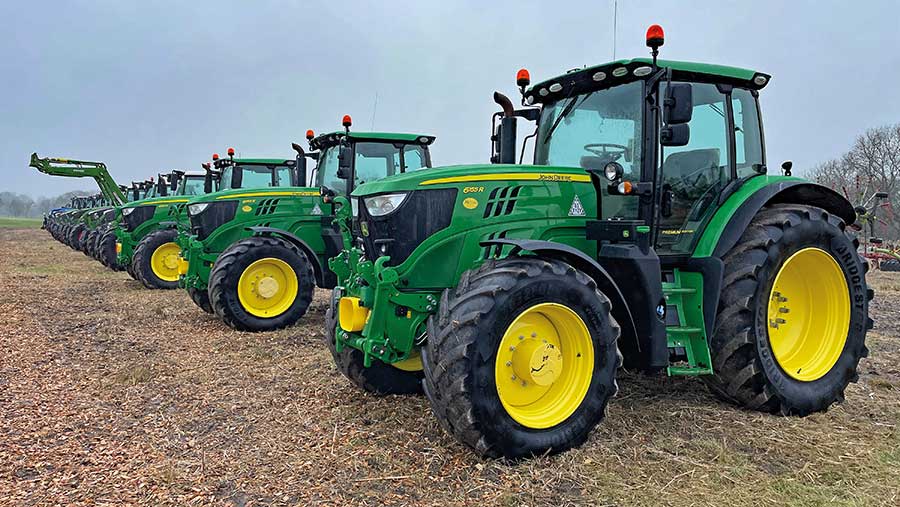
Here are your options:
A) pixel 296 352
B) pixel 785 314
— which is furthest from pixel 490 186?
pixel 296 352

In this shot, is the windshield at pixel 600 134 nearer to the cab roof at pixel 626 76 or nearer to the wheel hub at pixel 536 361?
the cab roof at pixel 626 76

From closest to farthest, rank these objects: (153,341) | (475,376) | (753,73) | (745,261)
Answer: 1. (475,376)
2. (745,261)
3. (753,73)
4. (153,341)

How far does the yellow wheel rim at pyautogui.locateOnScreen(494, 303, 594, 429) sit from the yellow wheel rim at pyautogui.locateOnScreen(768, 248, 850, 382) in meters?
1.69

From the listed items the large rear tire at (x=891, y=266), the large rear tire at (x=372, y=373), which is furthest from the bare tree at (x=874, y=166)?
the large rear tire at (x=372, y=373)

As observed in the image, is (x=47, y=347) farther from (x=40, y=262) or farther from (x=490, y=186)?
(x=40, y=262)

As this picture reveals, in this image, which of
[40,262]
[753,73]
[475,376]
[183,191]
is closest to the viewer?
[475,376]

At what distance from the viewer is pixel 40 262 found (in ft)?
57.5

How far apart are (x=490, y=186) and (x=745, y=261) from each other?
5.86ft

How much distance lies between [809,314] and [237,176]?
9.04 meters

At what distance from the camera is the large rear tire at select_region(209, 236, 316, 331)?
25.3ft

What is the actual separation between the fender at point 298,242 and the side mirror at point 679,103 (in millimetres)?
5474

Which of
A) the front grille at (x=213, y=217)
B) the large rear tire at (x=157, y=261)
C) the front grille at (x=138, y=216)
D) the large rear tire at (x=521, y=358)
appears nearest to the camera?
the large rear tire at (x=521, y=358)

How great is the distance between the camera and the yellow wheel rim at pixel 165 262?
39.5ft


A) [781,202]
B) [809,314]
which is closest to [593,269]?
[781,202]
